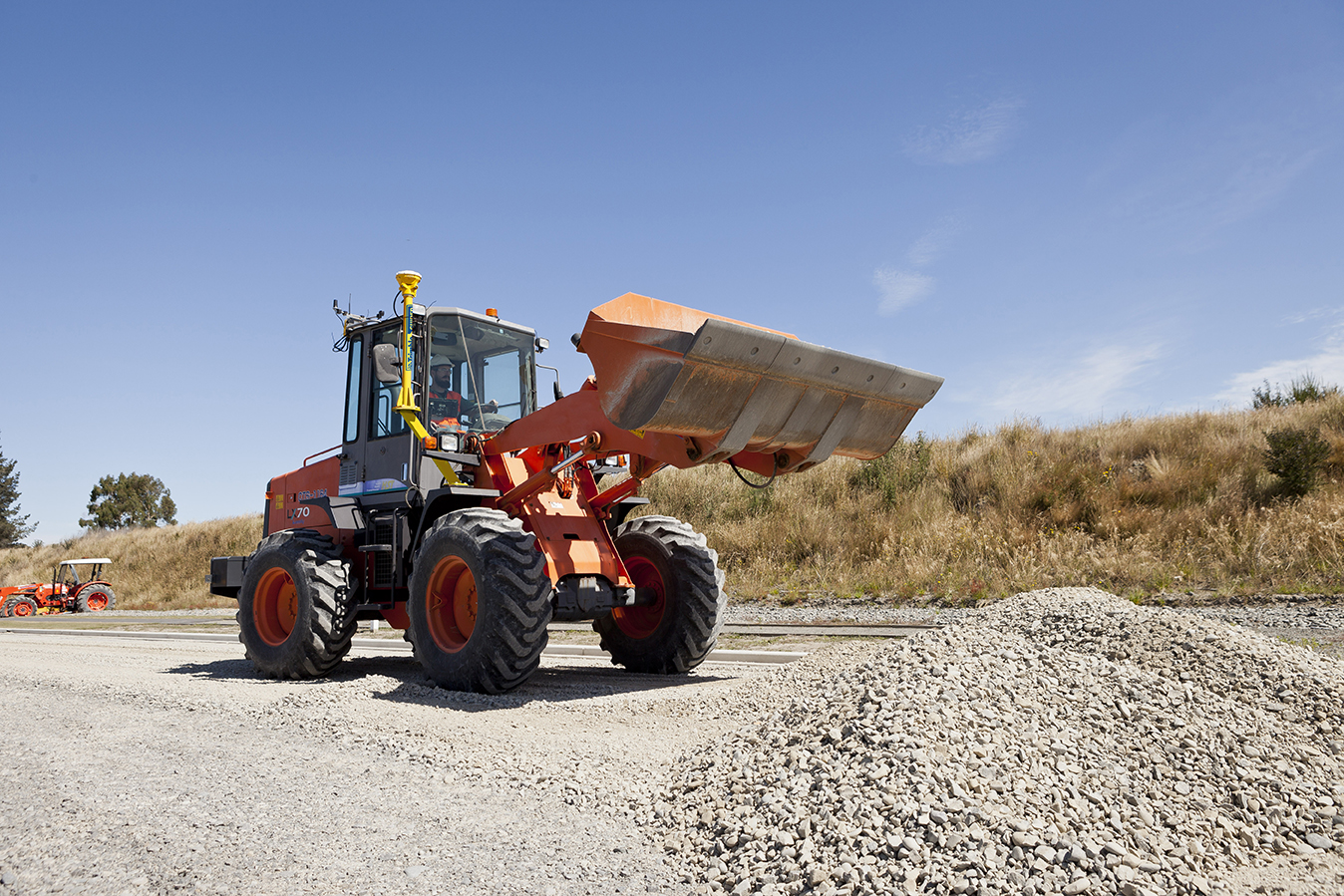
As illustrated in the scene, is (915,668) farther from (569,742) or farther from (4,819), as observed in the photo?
(4,819)

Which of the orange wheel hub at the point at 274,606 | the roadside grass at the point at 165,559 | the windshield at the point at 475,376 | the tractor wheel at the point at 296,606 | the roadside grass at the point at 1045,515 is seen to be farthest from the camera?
the roadside grass at the point at 165,559

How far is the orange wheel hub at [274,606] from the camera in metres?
8.06

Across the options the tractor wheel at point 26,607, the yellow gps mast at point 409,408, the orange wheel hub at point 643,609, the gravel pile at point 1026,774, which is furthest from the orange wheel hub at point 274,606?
the tractor wheel at point 26,607

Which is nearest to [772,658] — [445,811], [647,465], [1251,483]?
[647,465]

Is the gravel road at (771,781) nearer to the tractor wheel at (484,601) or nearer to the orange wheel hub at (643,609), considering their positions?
the tractor wheel at (484,601)

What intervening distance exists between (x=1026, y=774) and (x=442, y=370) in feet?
19.6

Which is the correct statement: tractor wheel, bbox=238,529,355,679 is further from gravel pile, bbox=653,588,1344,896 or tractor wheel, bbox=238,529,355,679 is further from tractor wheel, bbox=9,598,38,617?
tractor wheel, bbox=9,598,38,617

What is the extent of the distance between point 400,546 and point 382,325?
2118 mm

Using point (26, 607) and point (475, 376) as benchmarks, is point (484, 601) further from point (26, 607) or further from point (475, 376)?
point (26, 607)

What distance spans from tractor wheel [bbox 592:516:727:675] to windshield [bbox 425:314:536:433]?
1.67 meters

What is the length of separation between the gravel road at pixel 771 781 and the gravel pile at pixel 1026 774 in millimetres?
12

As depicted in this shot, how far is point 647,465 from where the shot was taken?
6.67 meters

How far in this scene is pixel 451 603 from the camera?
6.67 metres

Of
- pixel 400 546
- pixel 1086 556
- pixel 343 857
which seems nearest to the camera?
pixel 343 857
